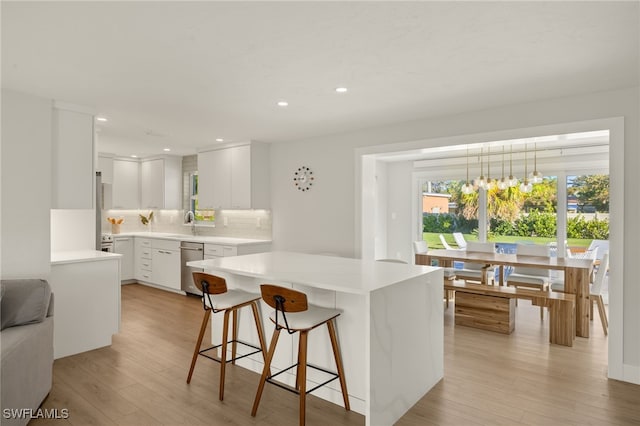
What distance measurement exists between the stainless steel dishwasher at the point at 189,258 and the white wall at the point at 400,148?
123cm

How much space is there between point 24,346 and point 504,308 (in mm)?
4499

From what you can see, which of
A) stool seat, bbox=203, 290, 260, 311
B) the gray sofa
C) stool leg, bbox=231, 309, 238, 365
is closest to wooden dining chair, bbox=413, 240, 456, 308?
stool leg, bbox=231, 309, 238, 365

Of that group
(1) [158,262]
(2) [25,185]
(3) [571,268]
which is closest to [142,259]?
(1) [158,262]

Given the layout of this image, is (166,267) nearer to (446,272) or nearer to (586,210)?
(446,272)

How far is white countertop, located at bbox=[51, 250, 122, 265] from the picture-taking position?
3662mm

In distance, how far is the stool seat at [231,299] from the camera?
2.96m

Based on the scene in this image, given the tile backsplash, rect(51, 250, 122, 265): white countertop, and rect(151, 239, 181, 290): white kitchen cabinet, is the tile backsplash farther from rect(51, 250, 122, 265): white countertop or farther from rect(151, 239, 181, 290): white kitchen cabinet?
rect(51, 250, 122, 265): white countertop

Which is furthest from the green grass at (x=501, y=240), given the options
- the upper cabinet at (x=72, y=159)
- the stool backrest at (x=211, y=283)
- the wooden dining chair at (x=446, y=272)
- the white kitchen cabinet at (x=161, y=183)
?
the upper cabinet at (x=72, y=159)

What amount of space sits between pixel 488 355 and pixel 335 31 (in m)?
3.27

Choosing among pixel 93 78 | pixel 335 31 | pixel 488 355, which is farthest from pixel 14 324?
pixel 488 355

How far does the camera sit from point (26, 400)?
2396mm

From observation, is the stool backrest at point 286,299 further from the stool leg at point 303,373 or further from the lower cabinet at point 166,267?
the lower cabinet at point 166,267

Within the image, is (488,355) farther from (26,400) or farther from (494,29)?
(26,400)

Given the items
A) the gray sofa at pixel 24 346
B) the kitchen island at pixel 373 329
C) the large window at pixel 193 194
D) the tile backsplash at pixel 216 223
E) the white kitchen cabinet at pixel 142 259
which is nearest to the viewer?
the gray sofa at pixel 24 346
